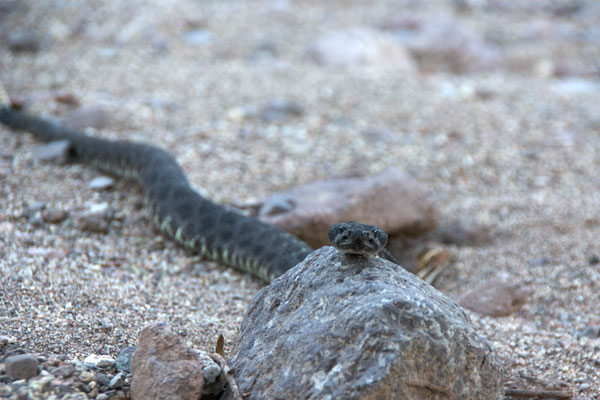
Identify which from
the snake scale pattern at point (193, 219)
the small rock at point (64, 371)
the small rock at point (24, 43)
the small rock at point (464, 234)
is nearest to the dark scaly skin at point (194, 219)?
the snake scale pattern at point (193, 219)

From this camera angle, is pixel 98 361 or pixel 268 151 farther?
pixel 268 151

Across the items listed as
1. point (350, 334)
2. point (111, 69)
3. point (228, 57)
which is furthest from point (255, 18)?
point (350, 334)

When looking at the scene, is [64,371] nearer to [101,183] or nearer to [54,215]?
[54,215]

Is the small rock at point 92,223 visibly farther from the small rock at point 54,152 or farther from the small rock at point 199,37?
the small rock at point 199,37

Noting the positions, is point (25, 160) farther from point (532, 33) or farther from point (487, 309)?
point (532, 33)

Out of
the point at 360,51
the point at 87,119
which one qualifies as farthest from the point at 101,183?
the point at 360,51

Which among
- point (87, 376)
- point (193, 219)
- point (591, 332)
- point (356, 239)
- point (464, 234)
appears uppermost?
point (356, 239)
